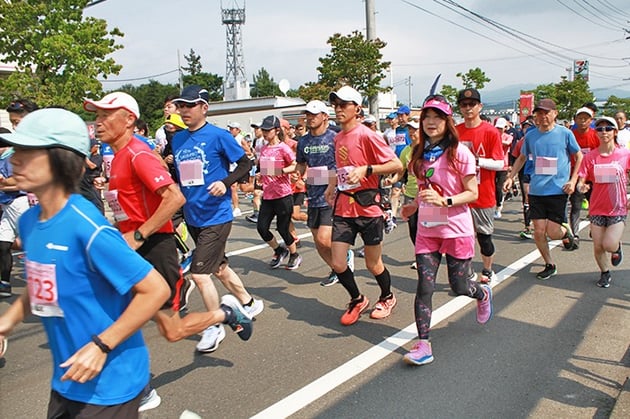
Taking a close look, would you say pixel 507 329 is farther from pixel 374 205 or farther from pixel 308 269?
pixel 308 269

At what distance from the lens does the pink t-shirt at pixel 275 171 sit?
687 cm

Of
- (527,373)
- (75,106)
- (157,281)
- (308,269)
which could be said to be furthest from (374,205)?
(75,106)

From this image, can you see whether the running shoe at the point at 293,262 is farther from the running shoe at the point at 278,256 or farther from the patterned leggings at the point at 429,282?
the patterned leggings at the point at 429,282

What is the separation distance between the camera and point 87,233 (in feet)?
5.95

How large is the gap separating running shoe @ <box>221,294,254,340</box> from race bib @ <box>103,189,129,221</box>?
923 mm

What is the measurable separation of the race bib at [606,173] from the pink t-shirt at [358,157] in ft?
8.46

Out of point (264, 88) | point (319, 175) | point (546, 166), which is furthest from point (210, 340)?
point (264, 88)

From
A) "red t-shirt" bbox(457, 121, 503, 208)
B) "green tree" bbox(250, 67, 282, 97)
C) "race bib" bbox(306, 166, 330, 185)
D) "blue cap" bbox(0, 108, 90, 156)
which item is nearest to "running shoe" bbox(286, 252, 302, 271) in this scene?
"race bib" bbox(306, 166, 330, 185)

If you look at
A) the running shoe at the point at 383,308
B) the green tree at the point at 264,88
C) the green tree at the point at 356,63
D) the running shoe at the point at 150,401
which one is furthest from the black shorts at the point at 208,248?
the green tree at the point at 264,88

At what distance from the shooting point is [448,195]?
3.99m

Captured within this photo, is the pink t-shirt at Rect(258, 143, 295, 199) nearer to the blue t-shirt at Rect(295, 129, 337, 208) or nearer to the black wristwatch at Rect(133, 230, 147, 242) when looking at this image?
the blue t-shirt at Rect(295, 129, 337, 208)

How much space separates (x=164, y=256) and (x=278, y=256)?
3.65m

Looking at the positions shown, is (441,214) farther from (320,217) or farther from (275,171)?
(275,171)

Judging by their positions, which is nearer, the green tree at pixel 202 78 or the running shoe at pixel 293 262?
the running shoe at pixel 293 262
